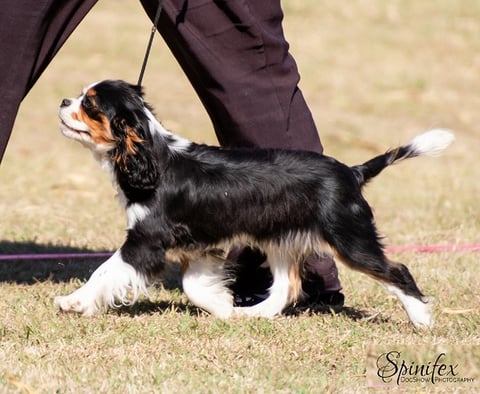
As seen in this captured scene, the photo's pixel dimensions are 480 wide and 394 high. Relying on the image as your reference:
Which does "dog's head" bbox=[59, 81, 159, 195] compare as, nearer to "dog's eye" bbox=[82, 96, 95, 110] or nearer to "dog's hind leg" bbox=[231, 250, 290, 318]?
"dog's eye" bbox=[82, 96, 95, 110]

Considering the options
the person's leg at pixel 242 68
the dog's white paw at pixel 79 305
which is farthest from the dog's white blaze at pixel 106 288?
the person's leg at pixel 242 68

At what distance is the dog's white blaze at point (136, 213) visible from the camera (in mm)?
5113

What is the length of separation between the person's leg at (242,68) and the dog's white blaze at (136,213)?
718 millimetres

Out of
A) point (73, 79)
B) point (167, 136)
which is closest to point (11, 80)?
A: point (167, 136)

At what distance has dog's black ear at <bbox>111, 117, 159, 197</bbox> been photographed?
16.5ft

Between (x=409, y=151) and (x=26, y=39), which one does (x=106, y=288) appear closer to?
(x=26, y=39)

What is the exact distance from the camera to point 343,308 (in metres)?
5.68

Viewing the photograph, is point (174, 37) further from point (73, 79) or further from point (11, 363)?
point (73, 79)

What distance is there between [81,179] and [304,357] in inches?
215


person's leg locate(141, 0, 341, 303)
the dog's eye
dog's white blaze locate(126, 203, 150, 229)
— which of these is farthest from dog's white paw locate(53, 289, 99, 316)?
person's leg locate(141, 0, 341, 303)

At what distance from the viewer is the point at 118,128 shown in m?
5.07

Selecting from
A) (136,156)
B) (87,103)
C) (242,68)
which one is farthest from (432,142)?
(87,103)

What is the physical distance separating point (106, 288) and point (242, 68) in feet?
4.34

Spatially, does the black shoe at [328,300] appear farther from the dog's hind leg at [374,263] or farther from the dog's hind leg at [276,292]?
the dog's hind leg at [374,263]
